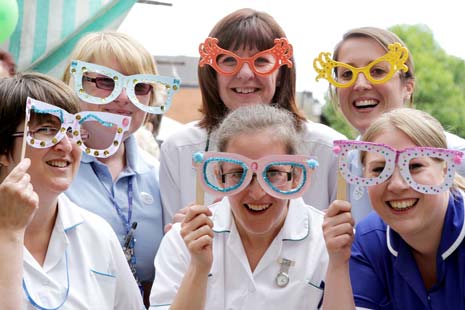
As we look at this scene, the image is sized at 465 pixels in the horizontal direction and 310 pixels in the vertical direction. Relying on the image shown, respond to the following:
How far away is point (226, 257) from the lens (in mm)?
3309

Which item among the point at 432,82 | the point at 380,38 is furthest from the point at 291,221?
→ the point at 432,82

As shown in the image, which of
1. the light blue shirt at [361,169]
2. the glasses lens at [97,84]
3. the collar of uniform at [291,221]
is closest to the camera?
the collar of uniform at [291,221]

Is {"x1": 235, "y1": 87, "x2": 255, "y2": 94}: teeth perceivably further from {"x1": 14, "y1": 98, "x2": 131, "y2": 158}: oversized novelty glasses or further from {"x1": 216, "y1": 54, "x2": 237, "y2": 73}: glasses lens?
{"x1": 14, "y1": 98, "x2": 131, "y2": 158}: oversized novelty glasses

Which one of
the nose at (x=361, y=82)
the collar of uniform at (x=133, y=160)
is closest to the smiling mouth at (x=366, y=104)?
the nose at (x=361, y=82)

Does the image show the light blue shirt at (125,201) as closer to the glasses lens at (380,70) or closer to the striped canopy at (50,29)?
the glasses lens at (380,70)

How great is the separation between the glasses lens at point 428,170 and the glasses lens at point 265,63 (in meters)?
1.15

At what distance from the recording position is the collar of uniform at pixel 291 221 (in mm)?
3309

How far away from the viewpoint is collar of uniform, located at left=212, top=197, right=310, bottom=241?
3.31 m

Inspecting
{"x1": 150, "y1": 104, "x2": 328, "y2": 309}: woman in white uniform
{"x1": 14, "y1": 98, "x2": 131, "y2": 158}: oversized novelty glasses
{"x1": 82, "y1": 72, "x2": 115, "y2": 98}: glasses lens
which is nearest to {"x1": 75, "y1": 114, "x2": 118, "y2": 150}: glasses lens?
{"x1": 82, "y1": 72, "x2": 115, "y2": 98}: glasses lens

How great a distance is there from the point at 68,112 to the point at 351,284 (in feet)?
4.77

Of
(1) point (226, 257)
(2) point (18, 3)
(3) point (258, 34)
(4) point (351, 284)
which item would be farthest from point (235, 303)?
(2) point (18, 3)

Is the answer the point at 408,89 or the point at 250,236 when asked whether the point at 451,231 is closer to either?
the point at 250,236

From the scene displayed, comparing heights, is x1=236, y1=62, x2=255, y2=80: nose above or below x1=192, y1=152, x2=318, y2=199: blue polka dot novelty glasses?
above

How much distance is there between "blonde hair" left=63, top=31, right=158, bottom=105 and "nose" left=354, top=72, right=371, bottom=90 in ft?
3.68
